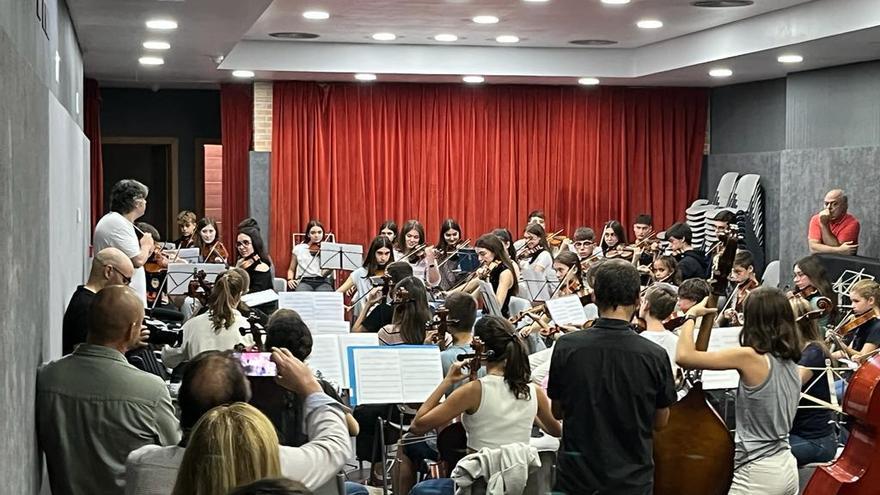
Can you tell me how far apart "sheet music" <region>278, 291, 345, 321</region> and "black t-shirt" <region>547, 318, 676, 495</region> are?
369cm

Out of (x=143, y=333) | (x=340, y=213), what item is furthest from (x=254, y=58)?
(x=143, y=333)

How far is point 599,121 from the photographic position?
1459 centimetres

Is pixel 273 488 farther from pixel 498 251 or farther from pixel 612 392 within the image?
pixel 498 251

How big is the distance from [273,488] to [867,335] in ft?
20.3

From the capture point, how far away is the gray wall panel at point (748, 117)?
13.3 metres

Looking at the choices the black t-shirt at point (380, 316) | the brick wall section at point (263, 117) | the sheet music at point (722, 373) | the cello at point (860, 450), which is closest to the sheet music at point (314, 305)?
the black t-shirt at point (380, 316)

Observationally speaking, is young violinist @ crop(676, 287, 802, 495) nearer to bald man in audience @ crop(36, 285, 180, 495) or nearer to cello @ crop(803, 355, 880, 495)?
cello @ crop(803, 355, 880, 495)

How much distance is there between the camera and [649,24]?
36.0 feet

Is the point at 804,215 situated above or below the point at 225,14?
below

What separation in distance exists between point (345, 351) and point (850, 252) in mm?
5799

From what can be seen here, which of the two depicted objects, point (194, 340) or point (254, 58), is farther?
point (254, 58)

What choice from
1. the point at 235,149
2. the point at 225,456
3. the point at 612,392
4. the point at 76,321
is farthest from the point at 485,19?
the point at 225,456

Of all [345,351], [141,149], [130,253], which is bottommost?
[345,351]

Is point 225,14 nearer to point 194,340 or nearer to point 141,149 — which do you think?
point 194,340
